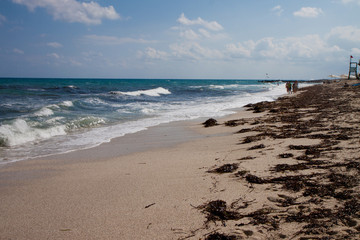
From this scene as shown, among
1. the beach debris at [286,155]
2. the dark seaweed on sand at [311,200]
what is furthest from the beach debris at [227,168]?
the beach debris at [286,155]

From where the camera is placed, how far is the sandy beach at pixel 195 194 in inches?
93.8

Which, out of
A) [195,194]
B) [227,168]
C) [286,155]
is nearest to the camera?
[195,194]

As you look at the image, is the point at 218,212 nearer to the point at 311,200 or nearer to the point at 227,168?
the point at 311,200

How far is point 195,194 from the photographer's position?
3.19 metres

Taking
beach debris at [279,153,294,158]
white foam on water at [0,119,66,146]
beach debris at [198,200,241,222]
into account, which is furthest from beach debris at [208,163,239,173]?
white foam on water at [0,119,66,146]

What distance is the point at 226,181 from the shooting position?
3.56 m

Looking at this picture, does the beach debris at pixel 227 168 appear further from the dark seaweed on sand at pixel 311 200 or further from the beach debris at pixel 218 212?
the beach debris at pixel 218 212

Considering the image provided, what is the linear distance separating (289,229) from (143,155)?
3.96 metres

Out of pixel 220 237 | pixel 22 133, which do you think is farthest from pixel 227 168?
pixel 22 133

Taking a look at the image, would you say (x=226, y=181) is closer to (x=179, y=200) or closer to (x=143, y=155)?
(x=179, y=200)

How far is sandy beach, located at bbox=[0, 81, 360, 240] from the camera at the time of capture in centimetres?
238

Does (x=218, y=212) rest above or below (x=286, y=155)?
below

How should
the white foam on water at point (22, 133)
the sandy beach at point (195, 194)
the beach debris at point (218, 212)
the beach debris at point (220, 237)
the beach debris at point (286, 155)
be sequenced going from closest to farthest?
the beach debris at point (220, 237) → the sandy beach at point (195, 194) → the beach debris at point (218, 212) → the beach debris at point (286, 155) → the white foam on water at point (22, 133)

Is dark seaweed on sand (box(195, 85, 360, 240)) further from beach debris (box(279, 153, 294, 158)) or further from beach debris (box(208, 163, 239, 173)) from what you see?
beach debris (box(208, 163, 239, 173))
